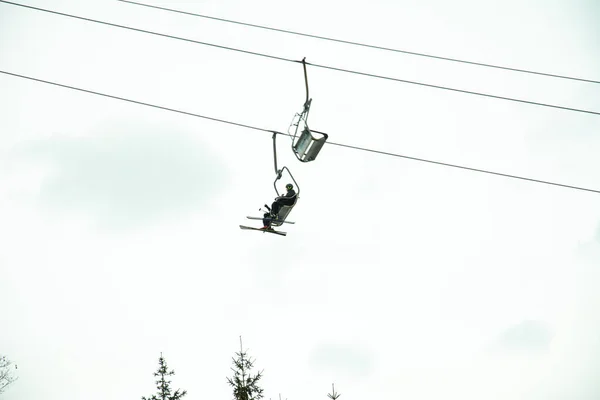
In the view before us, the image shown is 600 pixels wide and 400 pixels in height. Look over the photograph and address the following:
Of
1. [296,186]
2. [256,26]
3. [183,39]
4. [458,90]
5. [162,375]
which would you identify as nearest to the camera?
[458,90]

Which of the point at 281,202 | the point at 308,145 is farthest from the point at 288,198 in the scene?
the point at 308,145

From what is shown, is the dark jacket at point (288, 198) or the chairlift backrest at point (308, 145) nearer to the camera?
the chairlift backrest at point (308, 145)

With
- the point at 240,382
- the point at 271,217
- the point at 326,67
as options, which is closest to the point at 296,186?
the point at 271,217

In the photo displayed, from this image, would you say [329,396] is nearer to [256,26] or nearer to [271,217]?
[271,217]

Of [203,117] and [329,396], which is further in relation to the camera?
[329,396]

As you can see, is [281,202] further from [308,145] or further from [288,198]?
[308,145]

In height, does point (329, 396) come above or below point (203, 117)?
below

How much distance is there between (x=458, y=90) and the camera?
10.0m

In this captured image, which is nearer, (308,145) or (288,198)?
(308,145)

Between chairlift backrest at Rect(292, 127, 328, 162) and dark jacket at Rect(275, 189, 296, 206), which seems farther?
dark jacket at Rect(275, 189, 296, 206)

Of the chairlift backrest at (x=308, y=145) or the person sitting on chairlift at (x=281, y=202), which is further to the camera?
the person sitting on chairlift at (x=281, y=202)

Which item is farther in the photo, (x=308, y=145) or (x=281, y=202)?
(x=281, y=202)

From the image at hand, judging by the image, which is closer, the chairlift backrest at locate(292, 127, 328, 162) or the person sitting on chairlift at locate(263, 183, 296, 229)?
the chairlift backrest at locate(292, 127, 328, 162)

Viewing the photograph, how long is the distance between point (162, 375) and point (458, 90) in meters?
22.6
